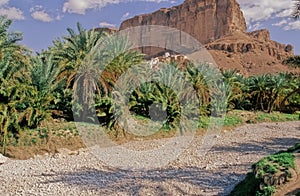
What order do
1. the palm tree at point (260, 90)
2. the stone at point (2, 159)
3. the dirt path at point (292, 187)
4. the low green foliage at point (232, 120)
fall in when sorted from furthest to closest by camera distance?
1. the palm tree at point (260, 90)
2. the low green foliage at point (232, 120)
3. the stone at point (2, 159)
4. the dirt path at point (292, 187)

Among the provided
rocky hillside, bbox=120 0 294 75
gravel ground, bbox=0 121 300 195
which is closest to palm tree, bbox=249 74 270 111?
gravel ground, bbox=0 121 300 195

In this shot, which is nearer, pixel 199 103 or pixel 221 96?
pixel 199 103

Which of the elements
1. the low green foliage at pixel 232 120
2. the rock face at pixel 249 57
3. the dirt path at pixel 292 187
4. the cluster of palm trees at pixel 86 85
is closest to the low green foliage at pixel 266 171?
the dirt path at pixel 292 187

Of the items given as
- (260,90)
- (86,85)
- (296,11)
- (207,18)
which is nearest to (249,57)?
(207,18)

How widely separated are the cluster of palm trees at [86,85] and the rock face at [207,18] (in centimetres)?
7064

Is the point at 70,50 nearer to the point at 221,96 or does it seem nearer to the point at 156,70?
the point at 156,70

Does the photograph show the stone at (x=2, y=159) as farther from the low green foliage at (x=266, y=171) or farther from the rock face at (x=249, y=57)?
the rock face at (x=249, y=57)

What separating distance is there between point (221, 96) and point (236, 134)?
3.51m

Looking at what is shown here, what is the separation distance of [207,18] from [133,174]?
8519cm

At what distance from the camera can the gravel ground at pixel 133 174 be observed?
22.5 ft

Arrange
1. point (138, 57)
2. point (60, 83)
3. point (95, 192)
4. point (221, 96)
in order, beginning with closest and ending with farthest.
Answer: point (95, 192)
point (60, 83)
point (138, 57)
point (221, 96)

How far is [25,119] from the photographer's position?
37.4ft

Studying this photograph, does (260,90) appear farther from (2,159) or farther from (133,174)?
(2,159)

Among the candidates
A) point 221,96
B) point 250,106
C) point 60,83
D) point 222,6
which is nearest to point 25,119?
point 60,83
